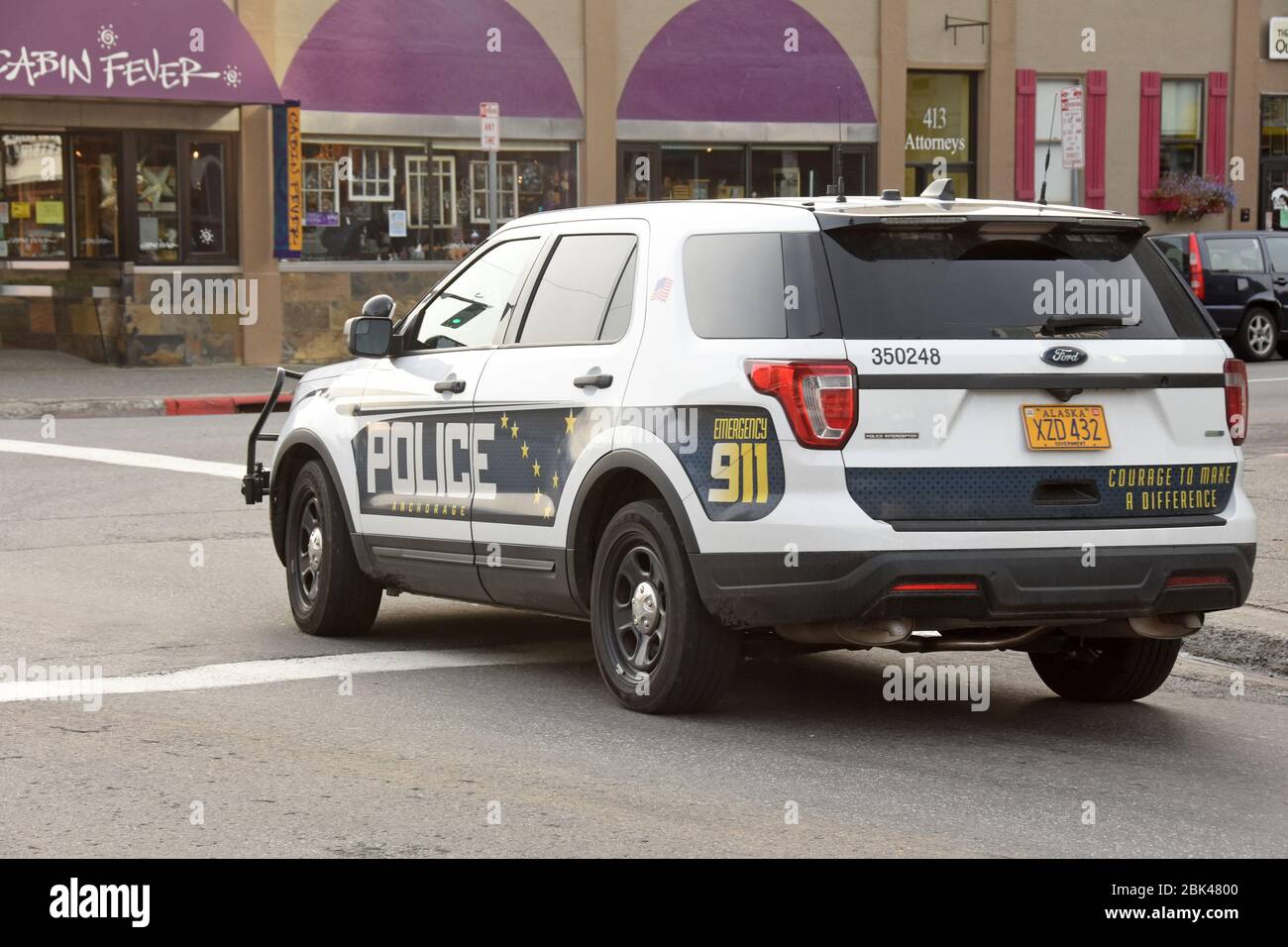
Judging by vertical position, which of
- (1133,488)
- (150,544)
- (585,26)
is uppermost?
(585,26)

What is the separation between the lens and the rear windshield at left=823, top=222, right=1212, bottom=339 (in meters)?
6.96

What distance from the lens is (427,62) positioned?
27750 millimetres

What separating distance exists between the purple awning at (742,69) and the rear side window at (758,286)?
22.5m

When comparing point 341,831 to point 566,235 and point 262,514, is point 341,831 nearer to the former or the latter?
point 566,235

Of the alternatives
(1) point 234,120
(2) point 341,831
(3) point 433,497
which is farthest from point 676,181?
(2) point 341,831

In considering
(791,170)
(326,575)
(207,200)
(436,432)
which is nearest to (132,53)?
(207,200)

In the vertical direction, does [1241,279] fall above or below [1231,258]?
below

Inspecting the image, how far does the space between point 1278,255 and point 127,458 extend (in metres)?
17.5

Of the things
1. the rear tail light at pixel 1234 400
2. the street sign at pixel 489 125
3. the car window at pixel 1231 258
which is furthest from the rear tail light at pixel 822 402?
the car window at pixel 1231 258

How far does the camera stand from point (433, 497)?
8.57 metres

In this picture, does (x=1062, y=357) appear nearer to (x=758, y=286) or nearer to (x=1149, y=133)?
(x=758, y=286)

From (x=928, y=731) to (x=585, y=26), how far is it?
2290 centimetres

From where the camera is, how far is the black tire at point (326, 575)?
362 inches

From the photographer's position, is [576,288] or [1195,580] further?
[576,288]
